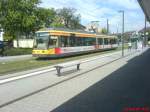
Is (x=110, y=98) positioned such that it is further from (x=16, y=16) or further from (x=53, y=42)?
(x=16, y=16)

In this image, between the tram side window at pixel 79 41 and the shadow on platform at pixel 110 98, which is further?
the tram side window at pixel 79 41

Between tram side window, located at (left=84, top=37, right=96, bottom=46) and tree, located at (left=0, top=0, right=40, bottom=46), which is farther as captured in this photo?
tree, located at (left=0, top=0, right=40, bottom=46)

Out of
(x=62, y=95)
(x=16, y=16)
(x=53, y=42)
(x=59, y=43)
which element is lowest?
(x=62, y=95)

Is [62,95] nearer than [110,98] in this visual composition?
No

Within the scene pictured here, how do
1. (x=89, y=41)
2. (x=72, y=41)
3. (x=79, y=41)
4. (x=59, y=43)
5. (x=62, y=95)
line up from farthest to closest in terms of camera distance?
(x=89, y=41), (x=79, y=41), (x=72, y=41), (x=59, y=43), (x=62, y=95)

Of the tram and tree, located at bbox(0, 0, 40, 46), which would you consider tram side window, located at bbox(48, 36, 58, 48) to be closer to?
the tram

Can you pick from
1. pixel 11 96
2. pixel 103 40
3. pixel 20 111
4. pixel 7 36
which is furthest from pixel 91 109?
pixel 7 36

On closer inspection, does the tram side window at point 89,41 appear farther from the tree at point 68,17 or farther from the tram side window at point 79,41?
the tree at point 68,17

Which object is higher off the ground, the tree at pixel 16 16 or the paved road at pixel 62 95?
the tree at pixel 16 16

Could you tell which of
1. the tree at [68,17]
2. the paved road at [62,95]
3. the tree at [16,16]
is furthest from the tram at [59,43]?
the tree at [68,17]

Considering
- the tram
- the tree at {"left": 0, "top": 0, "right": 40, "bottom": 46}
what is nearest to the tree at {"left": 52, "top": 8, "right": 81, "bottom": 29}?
the tree at {"left": 0, "top": 0, "right": 40, "bottom": 46}

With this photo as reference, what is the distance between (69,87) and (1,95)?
3.08m

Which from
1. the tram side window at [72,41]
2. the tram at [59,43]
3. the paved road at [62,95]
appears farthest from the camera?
the tram side window at [72,41]

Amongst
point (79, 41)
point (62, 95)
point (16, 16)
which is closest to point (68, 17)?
point (16, 16)
